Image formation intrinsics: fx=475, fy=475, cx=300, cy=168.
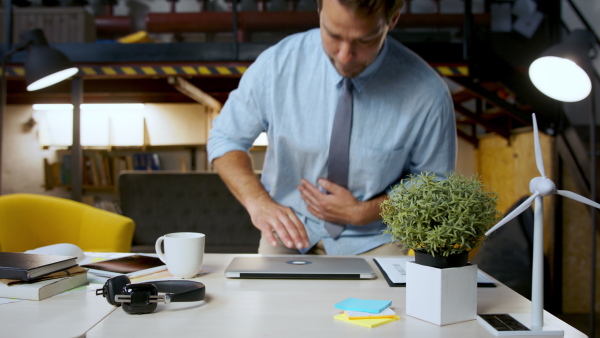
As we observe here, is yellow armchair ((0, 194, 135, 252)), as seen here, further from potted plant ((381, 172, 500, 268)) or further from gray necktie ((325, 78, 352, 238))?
potted plant ((381, 172, 500, 268))

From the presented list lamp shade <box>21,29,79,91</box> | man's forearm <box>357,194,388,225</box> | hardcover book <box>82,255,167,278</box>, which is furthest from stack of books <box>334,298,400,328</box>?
lamp shade <box>21,29,79,91</box>

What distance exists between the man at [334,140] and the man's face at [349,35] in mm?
16

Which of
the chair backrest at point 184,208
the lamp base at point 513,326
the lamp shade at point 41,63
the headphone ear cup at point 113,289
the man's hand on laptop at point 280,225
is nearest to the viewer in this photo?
the lamp base at point 513,326

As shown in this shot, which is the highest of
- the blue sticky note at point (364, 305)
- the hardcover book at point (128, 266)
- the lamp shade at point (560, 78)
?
the lamp shade at point (560, 78)

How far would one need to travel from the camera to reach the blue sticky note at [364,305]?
76 centimetres

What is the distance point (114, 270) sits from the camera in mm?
1067

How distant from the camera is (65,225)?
2203 mm

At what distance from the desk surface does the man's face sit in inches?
26.3

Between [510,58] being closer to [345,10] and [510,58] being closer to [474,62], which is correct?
[474,62]

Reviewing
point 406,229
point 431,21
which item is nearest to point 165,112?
point 431,21

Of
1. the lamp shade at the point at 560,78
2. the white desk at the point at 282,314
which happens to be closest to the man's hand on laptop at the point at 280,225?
the white desk at the point at 282,314

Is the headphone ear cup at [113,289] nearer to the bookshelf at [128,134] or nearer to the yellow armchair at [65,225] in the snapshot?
the yellow armchair at [65,225]

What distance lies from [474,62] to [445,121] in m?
2.44

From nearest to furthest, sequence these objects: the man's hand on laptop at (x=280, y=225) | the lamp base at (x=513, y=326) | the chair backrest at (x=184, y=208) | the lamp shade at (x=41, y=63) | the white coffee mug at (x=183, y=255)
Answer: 1. the lamp base at (x=513, y=326)
2. the white coffee mug at (x=183, y=255)
3. the man's hand on laptop at (x=280, y=225)
4. the lamp shade at (x=41, y=63)
5. the chair backrest at (x=184, y=208)
